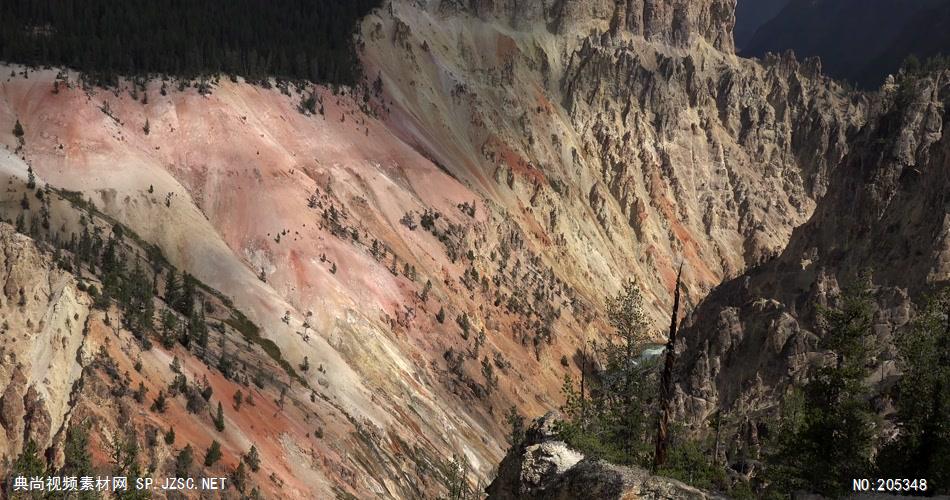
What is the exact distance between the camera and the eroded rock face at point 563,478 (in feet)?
76.7

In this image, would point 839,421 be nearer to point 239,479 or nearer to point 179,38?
point 239,479

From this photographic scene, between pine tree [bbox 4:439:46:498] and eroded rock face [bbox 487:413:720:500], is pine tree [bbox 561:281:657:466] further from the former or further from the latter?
pine tree [bbox 4:439:46:498]

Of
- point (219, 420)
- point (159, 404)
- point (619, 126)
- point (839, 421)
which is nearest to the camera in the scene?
point (839, 421)

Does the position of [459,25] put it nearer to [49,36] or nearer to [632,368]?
[49,36]

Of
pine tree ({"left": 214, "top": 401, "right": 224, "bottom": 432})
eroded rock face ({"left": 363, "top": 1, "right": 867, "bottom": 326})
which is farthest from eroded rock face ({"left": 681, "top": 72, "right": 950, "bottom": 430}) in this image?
eroded rock face ({"left": 363, "top": 1, "right": 867, "bottom": 326})

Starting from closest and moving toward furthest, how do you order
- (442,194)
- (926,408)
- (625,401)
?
(926,408) → (625,401) → (442,194)

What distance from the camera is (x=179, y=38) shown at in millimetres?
89250

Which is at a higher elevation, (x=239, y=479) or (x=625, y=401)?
(x=625, y=401)

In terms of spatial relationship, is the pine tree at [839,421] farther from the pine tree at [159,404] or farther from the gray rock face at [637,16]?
the gray rock face at [637,16]

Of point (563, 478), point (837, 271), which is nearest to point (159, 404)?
point (563, 478)

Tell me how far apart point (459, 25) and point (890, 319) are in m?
85.4

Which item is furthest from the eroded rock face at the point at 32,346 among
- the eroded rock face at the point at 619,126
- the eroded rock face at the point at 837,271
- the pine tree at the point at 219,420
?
the eroded rock face at the point at 619,126

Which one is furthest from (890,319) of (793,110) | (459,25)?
(793,110)

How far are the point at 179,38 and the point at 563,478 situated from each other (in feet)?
240
